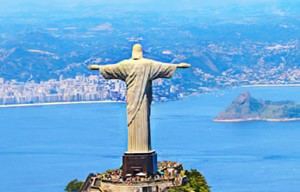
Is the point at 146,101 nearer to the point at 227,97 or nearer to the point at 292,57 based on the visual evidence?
the point at 227,97

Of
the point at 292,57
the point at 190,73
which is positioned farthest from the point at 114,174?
the point at 292,57

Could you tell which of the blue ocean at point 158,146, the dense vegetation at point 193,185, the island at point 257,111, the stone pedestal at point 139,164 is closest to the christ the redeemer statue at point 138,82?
Result: the stone pedestal at point 139,164

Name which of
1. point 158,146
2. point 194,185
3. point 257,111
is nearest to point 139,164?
point 194,185

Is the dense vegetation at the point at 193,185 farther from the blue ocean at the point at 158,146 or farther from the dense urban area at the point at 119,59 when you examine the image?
the dense urban area at the point at 119,59

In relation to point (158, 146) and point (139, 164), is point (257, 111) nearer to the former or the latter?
point (158, 146)

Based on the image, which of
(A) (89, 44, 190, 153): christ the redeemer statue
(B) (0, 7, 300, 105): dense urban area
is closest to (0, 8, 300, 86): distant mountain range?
(B) (0, 7, 300, 105): dense urban area

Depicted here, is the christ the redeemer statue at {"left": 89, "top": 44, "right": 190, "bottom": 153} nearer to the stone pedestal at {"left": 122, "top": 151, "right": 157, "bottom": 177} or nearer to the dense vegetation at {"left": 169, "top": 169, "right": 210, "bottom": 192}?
the stone pedestal at {"left": 122, "top": 151, "right": 157, "bottom": 177}
